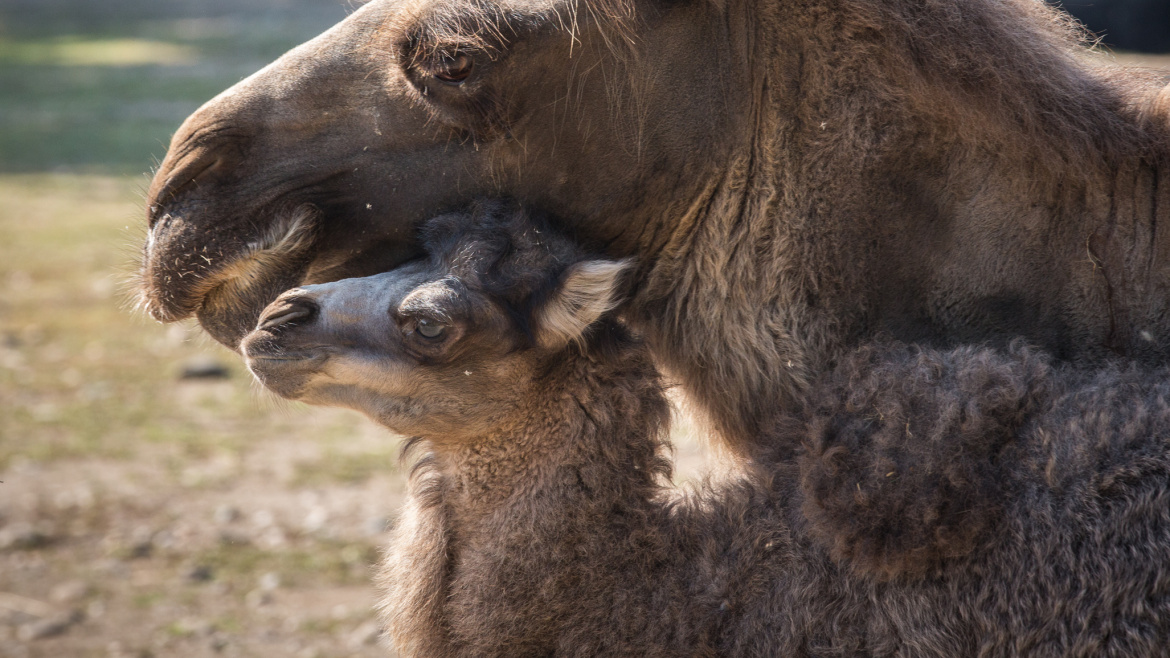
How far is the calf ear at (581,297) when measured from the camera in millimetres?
2600

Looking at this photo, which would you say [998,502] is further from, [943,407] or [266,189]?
[266,189]

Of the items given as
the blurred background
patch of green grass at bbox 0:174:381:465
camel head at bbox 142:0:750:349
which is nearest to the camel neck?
camel head at bbox 142:0:750:349

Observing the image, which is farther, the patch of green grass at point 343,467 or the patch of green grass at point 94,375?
the patch of green grass at point 94,375

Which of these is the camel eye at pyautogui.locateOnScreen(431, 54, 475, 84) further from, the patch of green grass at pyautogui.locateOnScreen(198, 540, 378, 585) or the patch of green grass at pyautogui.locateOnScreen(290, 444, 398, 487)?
the patch of green grass at pyautogui.locateOnScreen(290, 444, 398, 487)

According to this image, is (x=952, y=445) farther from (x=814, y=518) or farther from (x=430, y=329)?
(x=430, y=329)

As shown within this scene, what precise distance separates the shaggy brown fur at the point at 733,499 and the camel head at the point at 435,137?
0.13 m

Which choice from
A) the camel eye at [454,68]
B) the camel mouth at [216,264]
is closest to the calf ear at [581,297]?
the camel eye at [454,68]

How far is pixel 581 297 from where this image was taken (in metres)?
2.61

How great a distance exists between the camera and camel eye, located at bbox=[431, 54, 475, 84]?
2549mm

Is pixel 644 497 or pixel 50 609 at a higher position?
pixel 644 497

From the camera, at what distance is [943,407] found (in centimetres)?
243

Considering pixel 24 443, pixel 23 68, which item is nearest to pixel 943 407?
pixel 24 443

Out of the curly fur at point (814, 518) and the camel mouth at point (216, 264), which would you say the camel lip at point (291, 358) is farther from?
the curly fur at point (814, 518)

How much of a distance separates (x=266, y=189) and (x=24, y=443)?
493 cm
